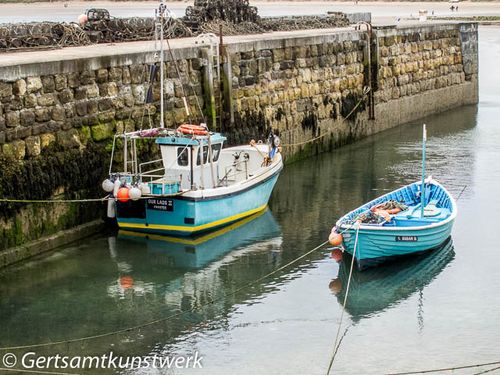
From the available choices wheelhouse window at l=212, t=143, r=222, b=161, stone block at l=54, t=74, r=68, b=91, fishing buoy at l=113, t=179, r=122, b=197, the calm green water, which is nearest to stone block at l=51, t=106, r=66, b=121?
stone block at l=54, t=74, r=68, b=91

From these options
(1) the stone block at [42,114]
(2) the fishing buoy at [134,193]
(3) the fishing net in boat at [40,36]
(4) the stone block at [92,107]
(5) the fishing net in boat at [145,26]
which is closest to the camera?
(1) the stone block at [42,114]

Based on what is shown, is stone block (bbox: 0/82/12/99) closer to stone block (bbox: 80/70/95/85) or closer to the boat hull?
stone block (bbox: 80/70/95/85)

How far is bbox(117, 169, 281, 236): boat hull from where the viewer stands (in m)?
18.9

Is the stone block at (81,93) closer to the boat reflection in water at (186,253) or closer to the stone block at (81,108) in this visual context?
the stone block at (81,108)

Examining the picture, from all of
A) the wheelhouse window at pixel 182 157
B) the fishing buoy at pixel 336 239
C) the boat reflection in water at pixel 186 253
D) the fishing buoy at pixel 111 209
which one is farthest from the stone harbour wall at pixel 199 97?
the fishing buoy at pixel 336 239

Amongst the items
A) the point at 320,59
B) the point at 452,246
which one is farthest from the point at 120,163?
the point at 320,59

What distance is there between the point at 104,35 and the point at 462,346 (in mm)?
15023

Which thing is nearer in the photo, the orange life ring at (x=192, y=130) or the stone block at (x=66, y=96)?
the stone block at (x=66, y=96)

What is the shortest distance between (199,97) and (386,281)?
24.4 feet

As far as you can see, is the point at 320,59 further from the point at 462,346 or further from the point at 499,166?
the point at 462,346

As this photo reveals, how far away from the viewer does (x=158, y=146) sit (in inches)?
835

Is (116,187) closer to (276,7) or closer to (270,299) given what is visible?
(270,299)

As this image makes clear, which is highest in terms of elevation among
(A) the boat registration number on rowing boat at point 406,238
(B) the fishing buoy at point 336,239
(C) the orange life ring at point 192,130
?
(C) the orange life ring at point 192,130

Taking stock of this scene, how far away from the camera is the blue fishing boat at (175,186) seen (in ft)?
61.6
